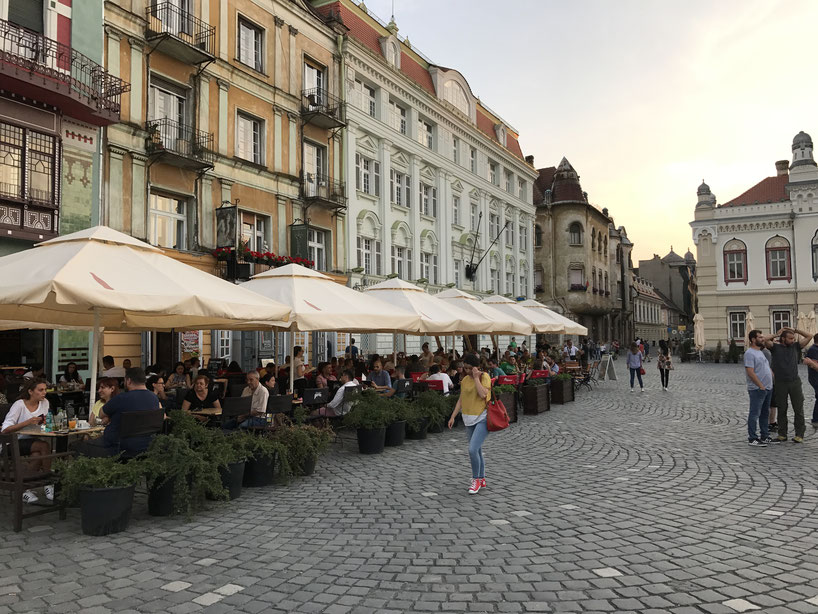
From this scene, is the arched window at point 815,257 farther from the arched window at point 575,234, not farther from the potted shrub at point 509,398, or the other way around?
the potted shrub at point 509,398

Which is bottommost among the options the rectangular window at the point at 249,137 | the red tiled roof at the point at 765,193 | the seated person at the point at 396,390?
the seated person at the point at 396,390

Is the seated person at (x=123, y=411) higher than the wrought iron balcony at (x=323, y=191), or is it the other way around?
the wrought iron balcony at (x=323, y=191)

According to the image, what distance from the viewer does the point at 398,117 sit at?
32625 mm

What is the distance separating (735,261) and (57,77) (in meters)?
44.5

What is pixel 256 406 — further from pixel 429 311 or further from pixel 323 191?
pixel 323 191

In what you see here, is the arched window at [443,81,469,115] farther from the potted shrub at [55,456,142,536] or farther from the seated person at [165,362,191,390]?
the potted shrub at [55,456,142,536]

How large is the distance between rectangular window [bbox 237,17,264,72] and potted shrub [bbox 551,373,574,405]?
655 inches

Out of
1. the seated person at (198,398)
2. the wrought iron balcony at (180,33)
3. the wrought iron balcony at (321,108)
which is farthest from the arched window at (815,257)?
the seated person at (198,398)

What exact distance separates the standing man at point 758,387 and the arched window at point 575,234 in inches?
1776

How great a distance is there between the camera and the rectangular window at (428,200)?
3478 cm

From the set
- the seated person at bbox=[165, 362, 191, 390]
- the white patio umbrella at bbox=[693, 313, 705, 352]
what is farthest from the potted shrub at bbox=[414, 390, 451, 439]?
the white patio umbrella at bbox=[693, 313, 705, 352]

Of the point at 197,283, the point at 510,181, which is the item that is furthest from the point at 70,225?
the point at 510,181

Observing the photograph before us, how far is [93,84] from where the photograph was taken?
17.1m

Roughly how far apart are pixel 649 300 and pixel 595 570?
8789cm
